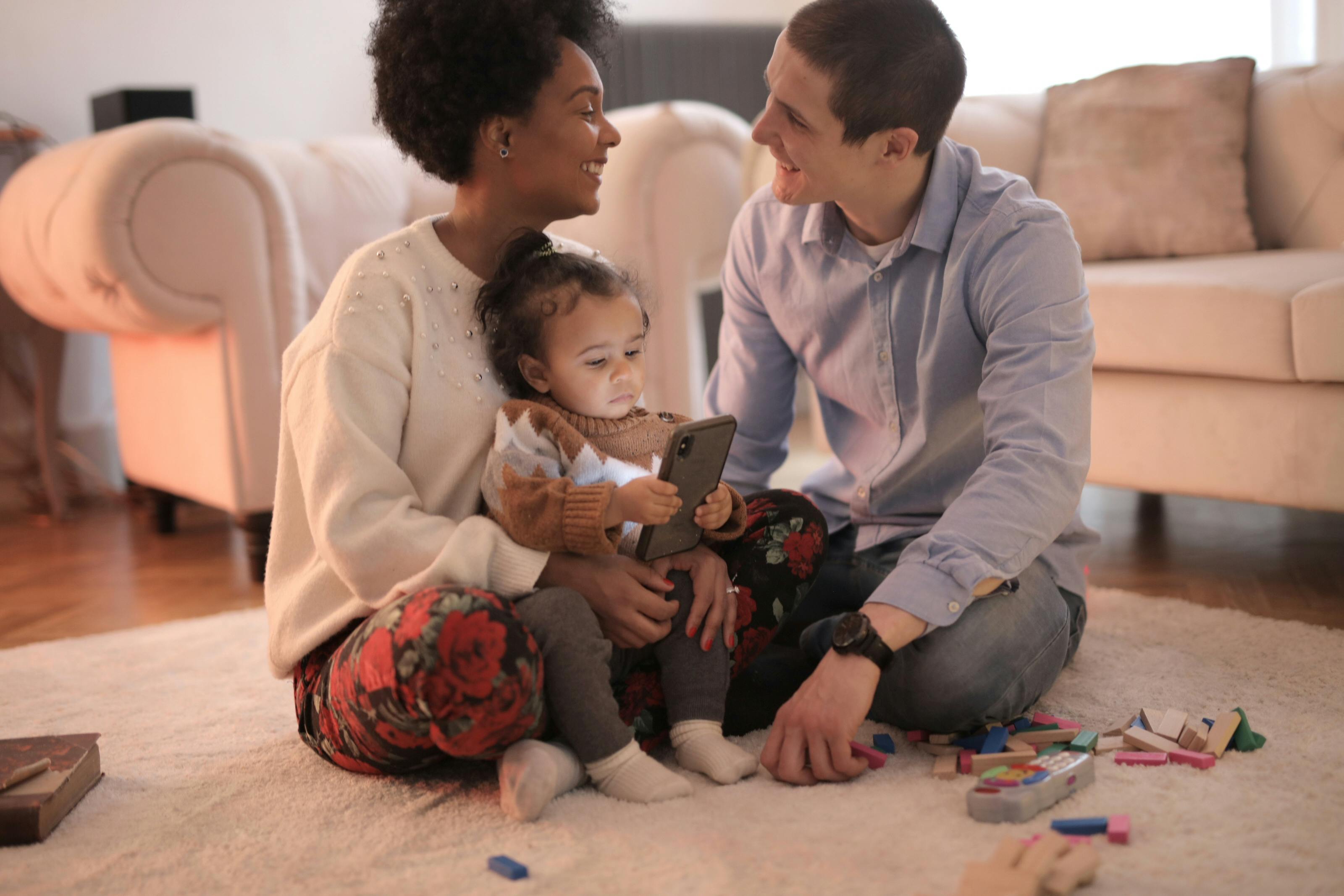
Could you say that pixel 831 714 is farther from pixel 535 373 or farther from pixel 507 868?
pixel 535 373

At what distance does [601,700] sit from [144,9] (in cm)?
322

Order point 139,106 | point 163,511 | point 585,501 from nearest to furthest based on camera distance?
point 585,501
point 163,511
point 139,106

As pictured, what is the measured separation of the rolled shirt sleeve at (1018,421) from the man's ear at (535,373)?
44 centimetres

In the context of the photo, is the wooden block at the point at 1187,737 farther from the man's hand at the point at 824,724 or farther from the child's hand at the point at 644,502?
the child's hand at the point at 644,502

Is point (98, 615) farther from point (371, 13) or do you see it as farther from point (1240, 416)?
point (371, 13)

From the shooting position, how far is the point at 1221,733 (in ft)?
4.40

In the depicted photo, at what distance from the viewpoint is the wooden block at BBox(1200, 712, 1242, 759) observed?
1327mm

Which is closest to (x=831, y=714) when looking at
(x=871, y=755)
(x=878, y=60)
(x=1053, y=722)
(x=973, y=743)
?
(x=871, y=755)

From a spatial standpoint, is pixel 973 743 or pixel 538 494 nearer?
pixel 538 494

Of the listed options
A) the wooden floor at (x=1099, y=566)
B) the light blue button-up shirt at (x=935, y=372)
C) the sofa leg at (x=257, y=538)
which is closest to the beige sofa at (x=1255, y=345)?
the wooden floor at (x=1099, y=566)

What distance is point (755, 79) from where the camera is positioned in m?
4.70

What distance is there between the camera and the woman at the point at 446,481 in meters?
1.21

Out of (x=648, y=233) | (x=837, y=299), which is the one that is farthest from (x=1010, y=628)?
(x=648, y=233)

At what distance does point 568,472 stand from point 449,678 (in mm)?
284
